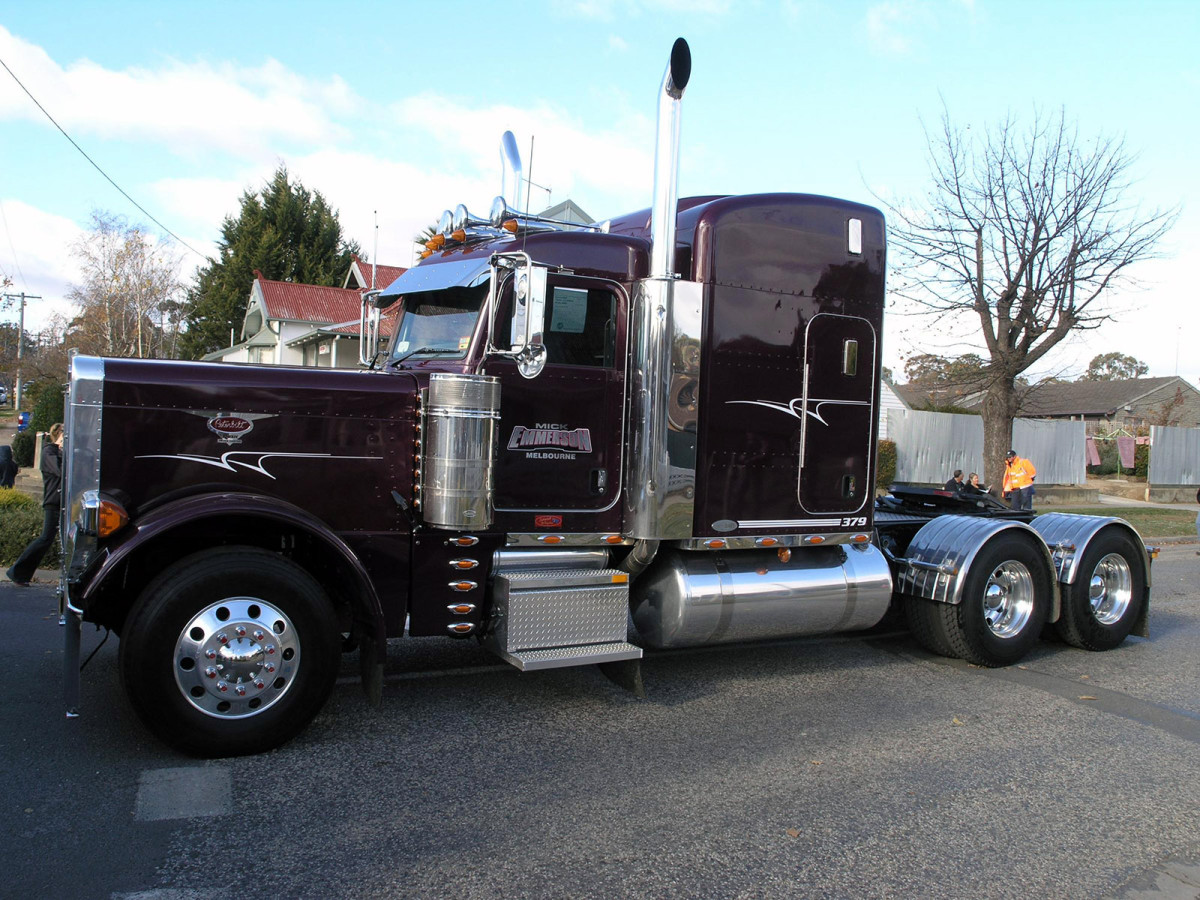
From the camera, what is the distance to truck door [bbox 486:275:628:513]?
17.5 feet

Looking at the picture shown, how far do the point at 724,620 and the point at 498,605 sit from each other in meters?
1.48

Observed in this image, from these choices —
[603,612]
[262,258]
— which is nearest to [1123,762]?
[603,612]

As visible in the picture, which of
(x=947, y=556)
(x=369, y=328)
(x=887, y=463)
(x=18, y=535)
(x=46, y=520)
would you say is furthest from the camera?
(x=887, y=463)

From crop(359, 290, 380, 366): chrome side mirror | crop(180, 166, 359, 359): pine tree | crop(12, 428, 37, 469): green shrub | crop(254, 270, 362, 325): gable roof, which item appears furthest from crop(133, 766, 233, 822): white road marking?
crop(180, 166, 359, 359): pine tree

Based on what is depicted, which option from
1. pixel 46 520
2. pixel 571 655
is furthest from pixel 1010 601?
pixel 46 520

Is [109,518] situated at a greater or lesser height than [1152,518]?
greater

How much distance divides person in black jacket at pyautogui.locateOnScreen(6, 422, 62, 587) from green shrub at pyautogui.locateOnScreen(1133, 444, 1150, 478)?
29.0m

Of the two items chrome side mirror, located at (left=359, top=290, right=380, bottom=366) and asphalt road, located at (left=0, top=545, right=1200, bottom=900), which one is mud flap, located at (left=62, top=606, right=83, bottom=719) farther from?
chrome side mirror, located at (left=359, top=290, right=380, bottom=366)

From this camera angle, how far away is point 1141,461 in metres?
28.5

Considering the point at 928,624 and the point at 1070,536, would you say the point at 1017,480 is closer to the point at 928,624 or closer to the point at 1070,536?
the point at 1070,536

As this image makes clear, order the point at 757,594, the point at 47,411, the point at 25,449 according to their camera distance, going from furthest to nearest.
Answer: the point at 25,449 < the point at 47,411 < the point at 757,594

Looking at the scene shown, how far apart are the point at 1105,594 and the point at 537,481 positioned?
16.9ft

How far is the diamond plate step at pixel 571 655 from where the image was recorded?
511 centimetres

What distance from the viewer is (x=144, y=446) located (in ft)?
15.1
